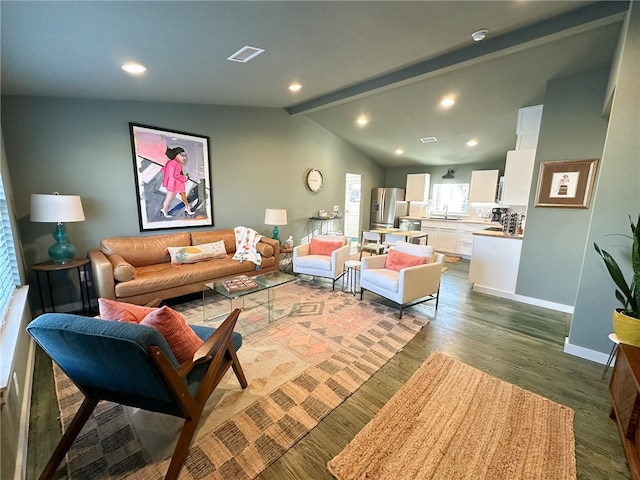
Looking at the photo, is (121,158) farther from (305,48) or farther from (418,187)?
(418,187)

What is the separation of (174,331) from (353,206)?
6.37 m

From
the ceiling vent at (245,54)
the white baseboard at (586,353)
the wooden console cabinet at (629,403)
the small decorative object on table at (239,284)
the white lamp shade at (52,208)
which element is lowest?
the white baseboard at (586,353)

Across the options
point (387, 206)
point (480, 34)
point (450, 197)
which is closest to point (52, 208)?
point (480, 34)

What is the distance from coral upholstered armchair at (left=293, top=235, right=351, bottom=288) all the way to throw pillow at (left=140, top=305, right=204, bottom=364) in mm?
2408

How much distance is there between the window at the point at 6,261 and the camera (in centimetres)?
183

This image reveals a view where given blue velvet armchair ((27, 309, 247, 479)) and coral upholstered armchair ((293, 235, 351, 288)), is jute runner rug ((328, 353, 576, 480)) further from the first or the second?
coral upholstered armchair ((293, 235, 351, 288))

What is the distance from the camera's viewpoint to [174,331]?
1352 millimetres

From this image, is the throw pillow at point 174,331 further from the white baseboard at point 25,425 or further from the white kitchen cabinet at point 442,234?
the white kitchen cabinet at point 442,234

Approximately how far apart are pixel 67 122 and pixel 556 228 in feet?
19.0

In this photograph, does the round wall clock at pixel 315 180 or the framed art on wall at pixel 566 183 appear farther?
the round wall clock at pixel 315 180

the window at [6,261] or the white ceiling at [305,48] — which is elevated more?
the white ceiling at [305,48]

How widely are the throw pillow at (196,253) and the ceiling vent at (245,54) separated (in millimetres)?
2264

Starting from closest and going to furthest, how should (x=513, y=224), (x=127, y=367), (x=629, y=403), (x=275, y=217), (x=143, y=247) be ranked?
1. (x=127, y=367)
2. (x=629, y=403)
3. (x=143, y=247)
4. (x=513, y=224)
5. (x=275, y=217)

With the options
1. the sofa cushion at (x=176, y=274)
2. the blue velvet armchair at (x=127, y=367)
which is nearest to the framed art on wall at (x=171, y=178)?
the sofa cushion at (x=176, y=274)
